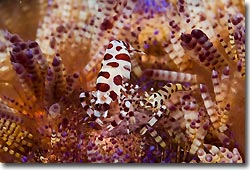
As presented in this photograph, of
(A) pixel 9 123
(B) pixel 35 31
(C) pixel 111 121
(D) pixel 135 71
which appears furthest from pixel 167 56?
(A) pixel 9 123

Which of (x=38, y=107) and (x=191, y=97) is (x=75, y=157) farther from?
(x=191, y=97)

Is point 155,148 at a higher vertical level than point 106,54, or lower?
lower

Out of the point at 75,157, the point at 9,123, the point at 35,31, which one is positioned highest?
the point at 35,31

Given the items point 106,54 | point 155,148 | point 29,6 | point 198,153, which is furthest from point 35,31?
point 198,153

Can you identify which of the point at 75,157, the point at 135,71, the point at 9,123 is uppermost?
the point at 135,71

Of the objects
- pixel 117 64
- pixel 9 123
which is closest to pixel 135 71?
pixel 117 64

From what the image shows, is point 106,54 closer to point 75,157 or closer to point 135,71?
point 135,71

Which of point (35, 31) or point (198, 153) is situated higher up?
point (35, 31)

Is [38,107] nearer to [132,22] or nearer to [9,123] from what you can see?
[9,123]
